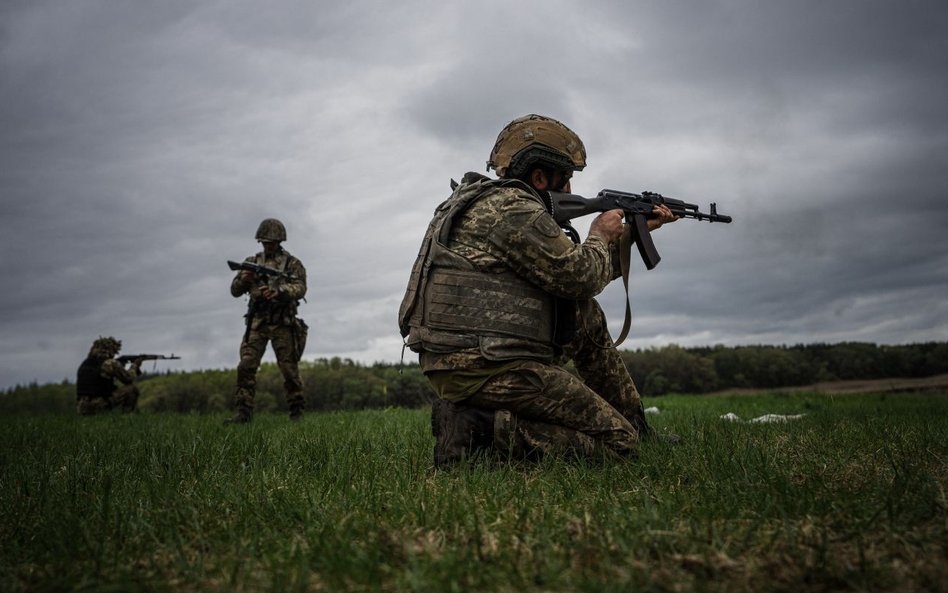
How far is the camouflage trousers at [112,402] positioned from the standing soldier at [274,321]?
6.04 metres

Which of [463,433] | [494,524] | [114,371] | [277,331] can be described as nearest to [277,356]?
[277,331]

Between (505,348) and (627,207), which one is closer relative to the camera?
(505,348)

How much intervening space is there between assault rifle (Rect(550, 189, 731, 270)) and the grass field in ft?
5.77

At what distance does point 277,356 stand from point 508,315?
25.5 feet

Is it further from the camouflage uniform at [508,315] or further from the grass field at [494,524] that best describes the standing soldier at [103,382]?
the camouflage uniform at [508,315]

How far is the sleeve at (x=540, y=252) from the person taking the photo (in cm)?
425

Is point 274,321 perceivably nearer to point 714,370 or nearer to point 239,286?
point 239,286

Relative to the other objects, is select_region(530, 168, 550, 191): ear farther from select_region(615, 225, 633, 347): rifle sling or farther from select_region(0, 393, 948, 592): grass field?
select_region(0, 393, 948, 592): grass field

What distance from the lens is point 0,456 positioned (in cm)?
587

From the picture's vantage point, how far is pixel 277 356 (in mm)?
11055

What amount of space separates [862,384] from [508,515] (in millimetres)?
27886

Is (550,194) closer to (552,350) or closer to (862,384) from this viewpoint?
(552,350)

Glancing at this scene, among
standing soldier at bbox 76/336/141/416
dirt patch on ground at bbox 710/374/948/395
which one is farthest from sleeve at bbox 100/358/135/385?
dirt patch on ground at bbox 710/374/948/395

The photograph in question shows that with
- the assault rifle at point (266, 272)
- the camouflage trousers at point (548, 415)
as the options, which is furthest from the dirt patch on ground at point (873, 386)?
the camouflage trousers at point (548, 415)
